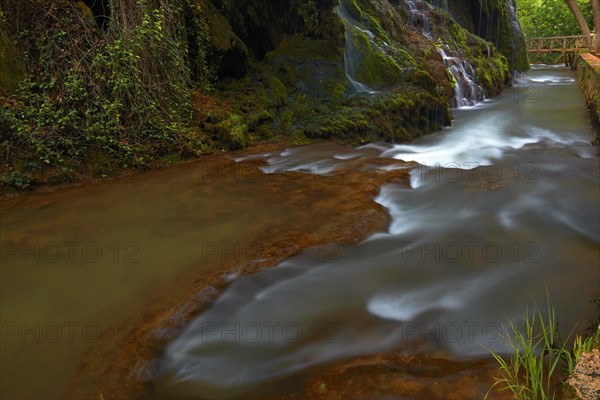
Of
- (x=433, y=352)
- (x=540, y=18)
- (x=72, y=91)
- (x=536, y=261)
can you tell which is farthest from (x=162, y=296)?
(x=540, y=18)

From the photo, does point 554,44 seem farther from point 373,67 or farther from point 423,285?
point 423,285

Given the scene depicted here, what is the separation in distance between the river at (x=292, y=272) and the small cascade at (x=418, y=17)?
26.0 ft

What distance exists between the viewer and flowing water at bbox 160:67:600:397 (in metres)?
2.69

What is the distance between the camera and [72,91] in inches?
234

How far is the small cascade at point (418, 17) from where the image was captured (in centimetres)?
1286

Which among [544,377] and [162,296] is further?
[162,296]

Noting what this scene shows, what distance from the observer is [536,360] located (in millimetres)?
2451

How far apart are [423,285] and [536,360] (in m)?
1.12

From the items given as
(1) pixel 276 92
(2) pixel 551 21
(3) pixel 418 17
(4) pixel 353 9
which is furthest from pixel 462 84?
(2) pixel 551 21

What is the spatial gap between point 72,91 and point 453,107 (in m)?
9.23

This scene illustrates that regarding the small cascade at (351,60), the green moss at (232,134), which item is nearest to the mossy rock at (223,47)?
the green moss at (232,134)

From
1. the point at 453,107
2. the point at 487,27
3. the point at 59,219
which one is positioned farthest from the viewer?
the point at 487,27

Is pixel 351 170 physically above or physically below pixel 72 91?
below

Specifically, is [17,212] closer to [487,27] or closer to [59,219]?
[59,219]
